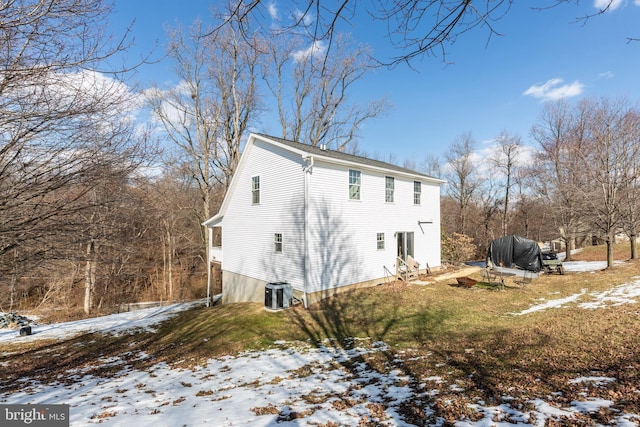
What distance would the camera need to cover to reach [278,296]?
11531 mm

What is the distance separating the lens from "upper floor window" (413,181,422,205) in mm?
17000

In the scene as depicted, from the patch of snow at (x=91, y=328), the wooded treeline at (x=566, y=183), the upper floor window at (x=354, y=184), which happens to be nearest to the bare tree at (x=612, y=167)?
the wooded treeline at (x=566, y=183)

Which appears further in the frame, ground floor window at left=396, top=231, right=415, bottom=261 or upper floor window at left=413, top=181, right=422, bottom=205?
upper floor window at left=413, top=181, right=422, bottom=205

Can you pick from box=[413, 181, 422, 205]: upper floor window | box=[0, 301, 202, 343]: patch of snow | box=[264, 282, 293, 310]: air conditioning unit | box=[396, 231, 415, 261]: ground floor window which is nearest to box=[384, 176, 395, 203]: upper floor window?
box=[396, 231, 415, 261]: ground floor window

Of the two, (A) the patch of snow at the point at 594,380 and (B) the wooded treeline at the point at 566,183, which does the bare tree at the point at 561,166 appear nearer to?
(B) the wooded treeline at the point at 566,183

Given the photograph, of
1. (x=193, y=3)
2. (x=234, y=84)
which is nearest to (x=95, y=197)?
(x=193, y=3)

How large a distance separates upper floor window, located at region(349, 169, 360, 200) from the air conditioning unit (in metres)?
4.86

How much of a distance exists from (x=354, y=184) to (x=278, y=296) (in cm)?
582

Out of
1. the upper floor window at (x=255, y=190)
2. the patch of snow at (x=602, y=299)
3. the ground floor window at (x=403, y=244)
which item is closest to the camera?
the patch of snow at (x=602, y=299)

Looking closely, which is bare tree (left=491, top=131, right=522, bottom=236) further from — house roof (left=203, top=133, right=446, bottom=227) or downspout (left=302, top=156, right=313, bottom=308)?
downspout (left=302, top=156, right=313, bottom=308)

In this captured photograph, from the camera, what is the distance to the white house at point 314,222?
39.5 ft

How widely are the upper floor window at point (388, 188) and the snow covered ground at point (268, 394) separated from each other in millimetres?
8837

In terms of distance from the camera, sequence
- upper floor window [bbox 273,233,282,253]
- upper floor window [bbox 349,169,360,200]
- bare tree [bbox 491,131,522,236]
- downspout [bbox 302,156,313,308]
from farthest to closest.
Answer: bare tree [bbox 491,131,522,236]
upper floor window [bbox 349,169,360,200]
upper floor window [bbox 273,233,282,253]
downspout [bbox 302,156,313,308]

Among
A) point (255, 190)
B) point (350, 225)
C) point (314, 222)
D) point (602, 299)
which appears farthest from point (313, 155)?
point (602, 299)
